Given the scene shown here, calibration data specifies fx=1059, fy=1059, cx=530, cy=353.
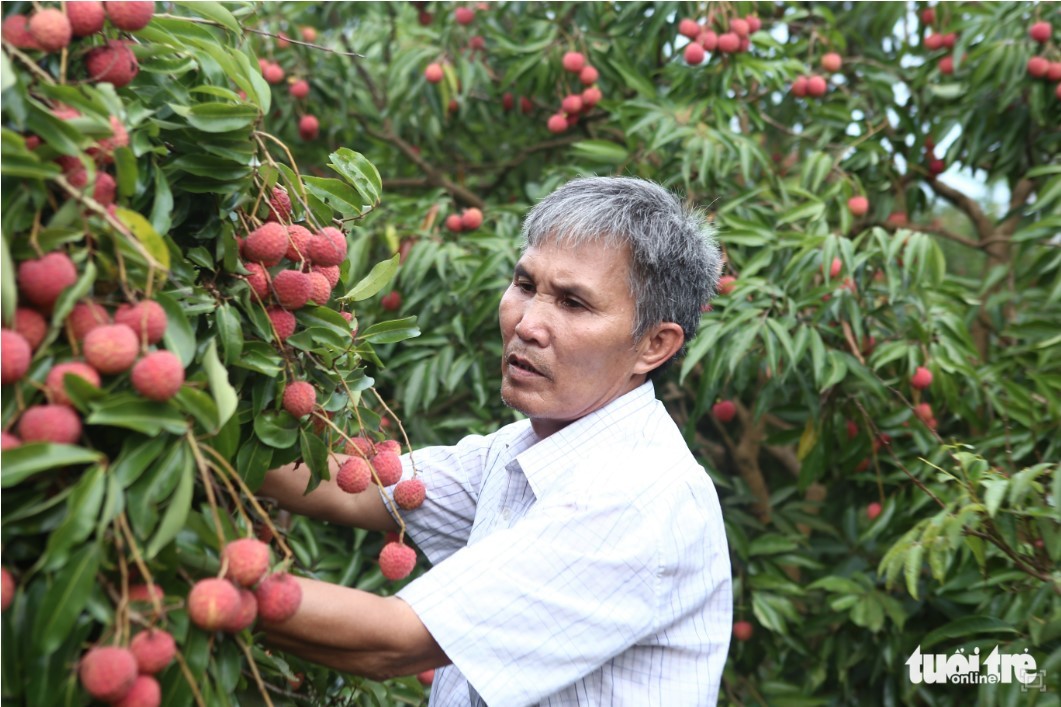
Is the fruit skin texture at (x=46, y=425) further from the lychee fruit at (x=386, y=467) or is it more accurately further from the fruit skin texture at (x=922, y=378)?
the fruit skin texture at (x=922, y=378)

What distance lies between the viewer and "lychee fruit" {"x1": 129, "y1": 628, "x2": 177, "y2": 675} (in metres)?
0.83

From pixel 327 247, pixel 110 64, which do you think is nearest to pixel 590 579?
pixel 327 247

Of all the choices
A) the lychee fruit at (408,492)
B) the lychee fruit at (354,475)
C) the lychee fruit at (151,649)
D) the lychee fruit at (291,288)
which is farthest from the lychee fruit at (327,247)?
the lychee fruit at (151,649)

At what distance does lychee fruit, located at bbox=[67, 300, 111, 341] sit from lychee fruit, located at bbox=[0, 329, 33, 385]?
0.05 meters

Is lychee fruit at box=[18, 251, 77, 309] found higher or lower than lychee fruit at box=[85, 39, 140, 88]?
lower

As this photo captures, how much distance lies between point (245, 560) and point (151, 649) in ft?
0.34

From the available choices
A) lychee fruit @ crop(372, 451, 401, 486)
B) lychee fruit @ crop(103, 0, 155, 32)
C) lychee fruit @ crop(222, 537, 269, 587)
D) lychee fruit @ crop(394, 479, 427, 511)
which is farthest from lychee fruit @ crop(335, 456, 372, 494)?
lychee fruit @ crop(103, 0, 155, 32)

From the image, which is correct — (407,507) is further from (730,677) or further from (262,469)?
(730,677)

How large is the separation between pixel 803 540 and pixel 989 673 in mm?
656

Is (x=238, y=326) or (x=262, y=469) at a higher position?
(x=238, y=326)

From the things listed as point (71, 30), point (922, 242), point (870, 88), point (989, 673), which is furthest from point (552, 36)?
point (71, 30)

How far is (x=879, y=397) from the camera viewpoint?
229 cm

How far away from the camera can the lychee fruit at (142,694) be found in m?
0.82

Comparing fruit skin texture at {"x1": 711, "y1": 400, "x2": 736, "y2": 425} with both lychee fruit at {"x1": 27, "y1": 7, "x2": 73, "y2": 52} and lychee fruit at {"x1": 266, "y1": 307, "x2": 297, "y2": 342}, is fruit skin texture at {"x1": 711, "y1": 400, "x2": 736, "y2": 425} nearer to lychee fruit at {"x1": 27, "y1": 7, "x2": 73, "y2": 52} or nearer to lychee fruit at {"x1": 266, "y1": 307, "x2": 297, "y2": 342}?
lychee fruit at {"x1": 266, "y1": 307, "x2": 297, "y2": 342}
